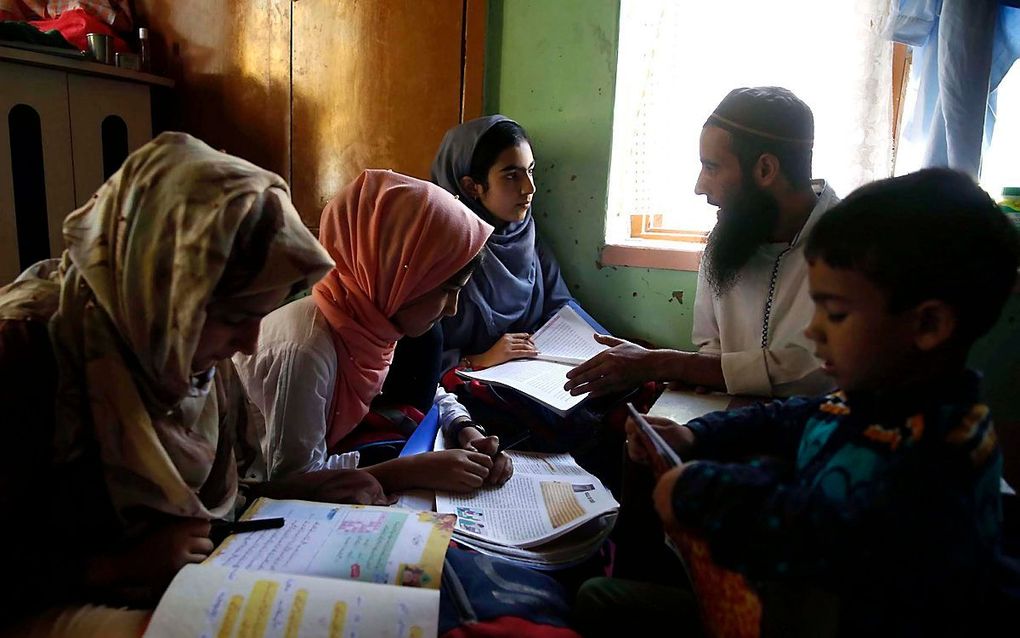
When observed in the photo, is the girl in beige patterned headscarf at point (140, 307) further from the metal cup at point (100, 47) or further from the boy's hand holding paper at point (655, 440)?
the metal cup at point (100, 47)

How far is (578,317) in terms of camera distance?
2.29m

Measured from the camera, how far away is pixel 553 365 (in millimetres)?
1964

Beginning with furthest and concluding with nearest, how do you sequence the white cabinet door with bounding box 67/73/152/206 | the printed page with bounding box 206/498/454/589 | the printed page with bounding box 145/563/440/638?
the white cabinet door with bounding box 67/73/152/206, the printed page with bounding box 206/498/454/589, the printed page with bounding box 145/563/440/638

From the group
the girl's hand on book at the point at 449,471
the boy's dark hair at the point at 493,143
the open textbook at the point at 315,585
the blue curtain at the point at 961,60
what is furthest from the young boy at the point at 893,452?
the boy's dark hair at the point at 493,143

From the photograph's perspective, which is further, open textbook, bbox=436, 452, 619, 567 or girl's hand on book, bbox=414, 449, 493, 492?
girl's hand on book, bbox=414, 449, 493, 492

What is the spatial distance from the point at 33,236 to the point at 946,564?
3.28m

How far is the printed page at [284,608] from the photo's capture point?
0.75 meters

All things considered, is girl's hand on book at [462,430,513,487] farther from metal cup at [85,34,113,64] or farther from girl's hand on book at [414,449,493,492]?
metal cup at [85,34,113,64]

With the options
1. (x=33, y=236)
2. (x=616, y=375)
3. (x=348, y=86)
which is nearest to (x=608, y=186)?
(x=616, y=375)

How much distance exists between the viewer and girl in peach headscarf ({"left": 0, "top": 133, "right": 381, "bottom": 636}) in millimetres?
785

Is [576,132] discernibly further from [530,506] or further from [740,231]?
[530,506]

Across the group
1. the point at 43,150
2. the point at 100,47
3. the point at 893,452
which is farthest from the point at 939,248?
the point at 100,47

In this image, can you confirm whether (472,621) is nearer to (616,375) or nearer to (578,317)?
(616,375)

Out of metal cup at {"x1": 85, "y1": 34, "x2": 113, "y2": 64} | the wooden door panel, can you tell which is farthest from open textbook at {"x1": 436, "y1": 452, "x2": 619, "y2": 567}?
metal cup at {"x1": 85, "y1": 34, "x2": 113, "y2": 64}
